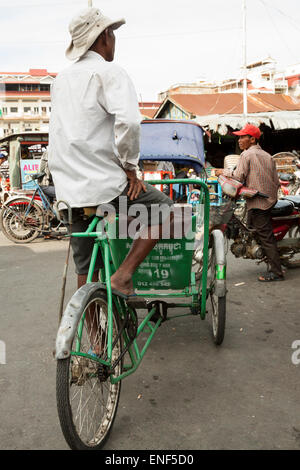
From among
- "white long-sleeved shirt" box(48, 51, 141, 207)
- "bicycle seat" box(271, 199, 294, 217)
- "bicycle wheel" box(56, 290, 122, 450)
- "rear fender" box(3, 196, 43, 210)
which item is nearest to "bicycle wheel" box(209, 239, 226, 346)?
"bicycle wheel" box(56, 290, 122, 450)

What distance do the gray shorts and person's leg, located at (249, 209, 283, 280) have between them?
280 cm

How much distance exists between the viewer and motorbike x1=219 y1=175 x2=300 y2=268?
4.96m

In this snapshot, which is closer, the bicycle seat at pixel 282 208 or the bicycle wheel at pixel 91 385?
the bicycle wheel at pixel 91 385

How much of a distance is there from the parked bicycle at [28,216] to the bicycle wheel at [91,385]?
590 centimetres

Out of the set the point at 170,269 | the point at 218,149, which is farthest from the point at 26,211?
the point at 218,149

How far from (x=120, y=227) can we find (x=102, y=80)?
965 mm

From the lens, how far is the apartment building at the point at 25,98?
69.4m

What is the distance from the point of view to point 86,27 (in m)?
2.32

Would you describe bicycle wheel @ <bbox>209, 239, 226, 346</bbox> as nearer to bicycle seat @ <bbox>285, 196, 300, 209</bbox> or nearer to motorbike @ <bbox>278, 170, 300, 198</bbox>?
bicycle seat @ <bbox>285, 196, 300, 209</bbox>

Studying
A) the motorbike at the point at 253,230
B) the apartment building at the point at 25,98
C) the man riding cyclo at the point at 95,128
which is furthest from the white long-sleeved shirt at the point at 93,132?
the apartment building at the point at 25,98

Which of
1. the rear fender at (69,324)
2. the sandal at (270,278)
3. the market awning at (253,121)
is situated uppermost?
the market awning at (253,121)

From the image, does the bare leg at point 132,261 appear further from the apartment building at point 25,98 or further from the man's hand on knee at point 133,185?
the apartment building at point 25,98

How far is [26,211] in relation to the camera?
8.01 meters

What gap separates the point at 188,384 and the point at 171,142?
6094mm
